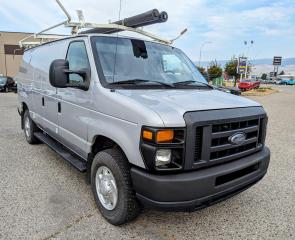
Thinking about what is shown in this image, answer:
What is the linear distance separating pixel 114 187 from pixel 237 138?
1428 mm

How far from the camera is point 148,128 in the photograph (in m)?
2.52

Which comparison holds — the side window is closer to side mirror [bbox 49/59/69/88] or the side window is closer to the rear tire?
side mirror [bbox 49/59/69/88]

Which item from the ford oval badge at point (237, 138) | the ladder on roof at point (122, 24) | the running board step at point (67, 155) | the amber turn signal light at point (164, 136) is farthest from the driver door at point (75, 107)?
the ford oval badge at point (237, 138)

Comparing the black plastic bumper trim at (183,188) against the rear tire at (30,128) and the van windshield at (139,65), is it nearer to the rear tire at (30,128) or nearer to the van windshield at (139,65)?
the van windshield at (139,65)

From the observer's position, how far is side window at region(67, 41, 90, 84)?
3649 mm

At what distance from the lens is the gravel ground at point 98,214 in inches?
120

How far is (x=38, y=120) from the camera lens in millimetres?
5488

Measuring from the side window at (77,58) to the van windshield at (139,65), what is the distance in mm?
211

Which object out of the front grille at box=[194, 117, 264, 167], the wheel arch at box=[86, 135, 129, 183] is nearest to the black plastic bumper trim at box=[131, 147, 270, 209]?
the front grille at box=[194, 117, 264, 167]

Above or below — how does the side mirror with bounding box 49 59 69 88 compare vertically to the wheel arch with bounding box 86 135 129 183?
above

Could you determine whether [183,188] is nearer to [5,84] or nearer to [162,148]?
[162,148]

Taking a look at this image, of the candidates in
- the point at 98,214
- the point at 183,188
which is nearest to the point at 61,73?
the point at 98,214

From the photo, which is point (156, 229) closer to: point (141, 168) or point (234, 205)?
point (141, 168)

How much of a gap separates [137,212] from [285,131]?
7.32 meters
